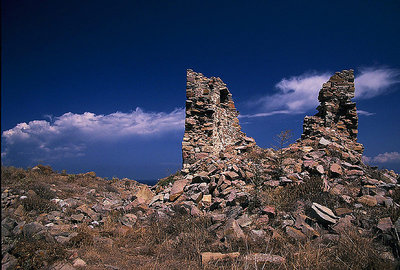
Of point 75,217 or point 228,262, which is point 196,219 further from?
point 75,217

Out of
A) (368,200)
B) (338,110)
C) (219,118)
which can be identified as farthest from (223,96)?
(368,200)

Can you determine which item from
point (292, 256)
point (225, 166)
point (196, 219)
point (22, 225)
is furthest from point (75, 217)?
point (292, 256)

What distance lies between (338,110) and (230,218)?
29.8ft

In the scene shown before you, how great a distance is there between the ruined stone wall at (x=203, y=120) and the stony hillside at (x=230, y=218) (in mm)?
69

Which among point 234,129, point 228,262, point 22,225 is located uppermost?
point 234,129

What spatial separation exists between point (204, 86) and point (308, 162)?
623cm

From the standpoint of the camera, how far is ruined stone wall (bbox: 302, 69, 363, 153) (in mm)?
10695

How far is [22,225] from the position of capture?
17.2 ft

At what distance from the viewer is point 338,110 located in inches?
433

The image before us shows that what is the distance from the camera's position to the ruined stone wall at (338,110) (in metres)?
10.7

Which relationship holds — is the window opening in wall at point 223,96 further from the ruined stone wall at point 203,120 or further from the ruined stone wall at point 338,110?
the ruined stone wall at point 338,110

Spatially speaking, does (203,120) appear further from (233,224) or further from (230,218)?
(233,224)

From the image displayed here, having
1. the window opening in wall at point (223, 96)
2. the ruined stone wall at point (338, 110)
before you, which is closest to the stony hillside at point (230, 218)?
the ruined stone wall at point (338, 110)

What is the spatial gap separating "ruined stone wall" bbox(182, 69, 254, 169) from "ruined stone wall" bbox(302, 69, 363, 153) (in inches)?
145
